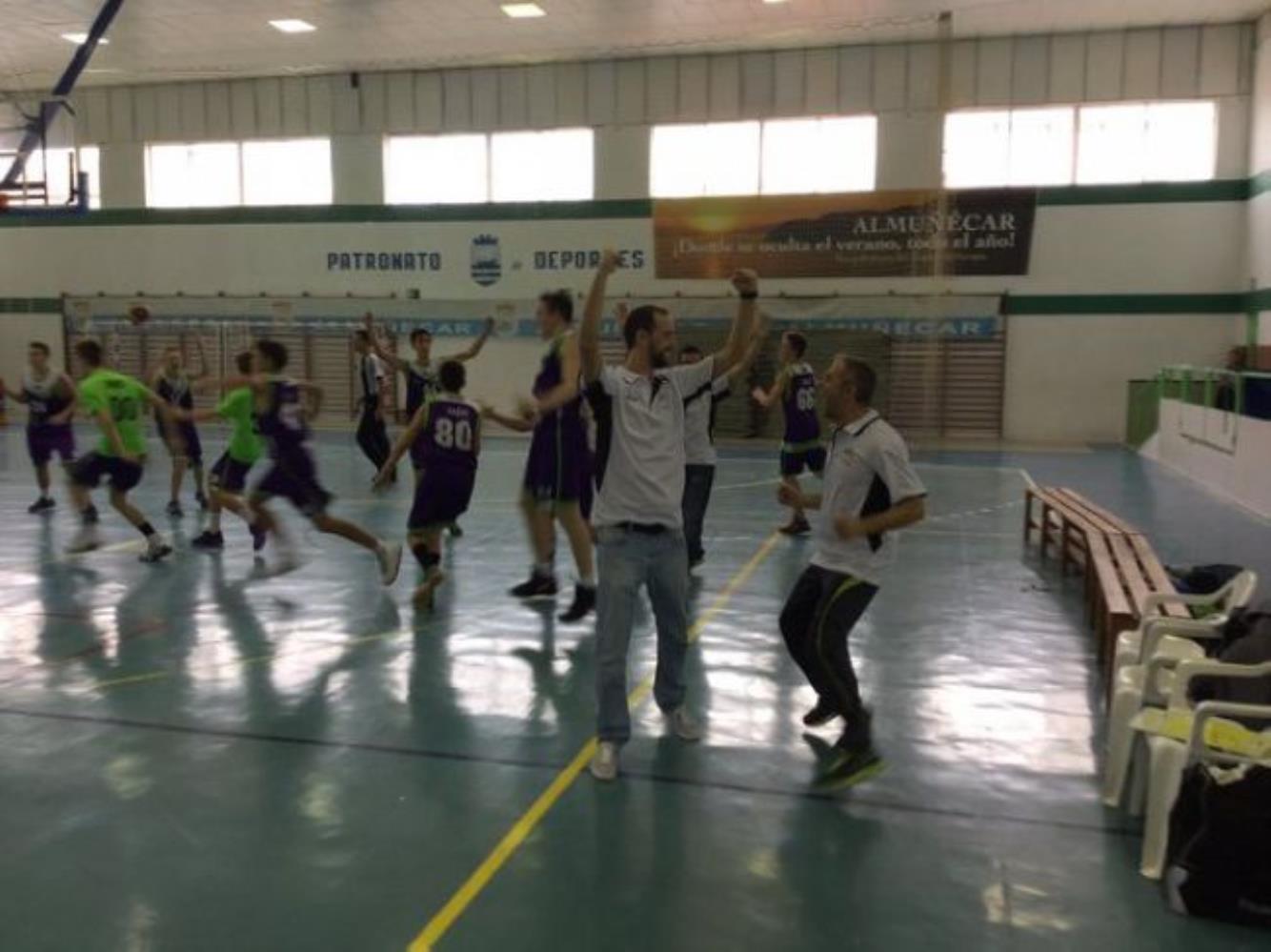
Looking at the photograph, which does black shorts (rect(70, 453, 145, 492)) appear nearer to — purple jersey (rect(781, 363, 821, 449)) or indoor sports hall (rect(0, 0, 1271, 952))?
indoor sports hall (rect(0, 0, 1271, 952))

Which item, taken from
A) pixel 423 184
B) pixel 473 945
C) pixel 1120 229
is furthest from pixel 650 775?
pixel 423 184

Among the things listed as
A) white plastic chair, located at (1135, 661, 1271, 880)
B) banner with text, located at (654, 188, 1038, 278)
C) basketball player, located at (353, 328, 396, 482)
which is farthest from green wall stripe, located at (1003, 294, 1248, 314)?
white plastic chair, located at (1135, 661, 1271, 880)

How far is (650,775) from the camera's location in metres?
4.74

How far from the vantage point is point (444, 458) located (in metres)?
7.76

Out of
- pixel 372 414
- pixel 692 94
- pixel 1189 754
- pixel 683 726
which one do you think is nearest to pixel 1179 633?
pixel 1189 754

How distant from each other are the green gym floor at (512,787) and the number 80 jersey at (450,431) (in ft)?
3.61

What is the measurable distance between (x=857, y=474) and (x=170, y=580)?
6.30 m

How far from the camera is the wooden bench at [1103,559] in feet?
19.6

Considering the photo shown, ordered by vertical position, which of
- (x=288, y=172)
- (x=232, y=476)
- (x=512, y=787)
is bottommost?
(x=512, y=787)

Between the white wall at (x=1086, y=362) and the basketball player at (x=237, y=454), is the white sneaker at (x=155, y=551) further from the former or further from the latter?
the white wall at (x=1086, y=362)

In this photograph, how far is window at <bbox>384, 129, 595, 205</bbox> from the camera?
80.5 feet

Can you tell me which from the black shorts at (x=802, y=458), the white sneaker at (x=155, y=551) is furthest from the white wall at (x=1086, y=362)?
the white sneaker at (x=155, y=551)

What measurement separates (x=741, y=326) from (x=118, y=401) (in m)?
7.19

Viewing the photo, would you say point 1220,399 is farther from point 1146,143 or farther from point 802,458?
point 802,458
